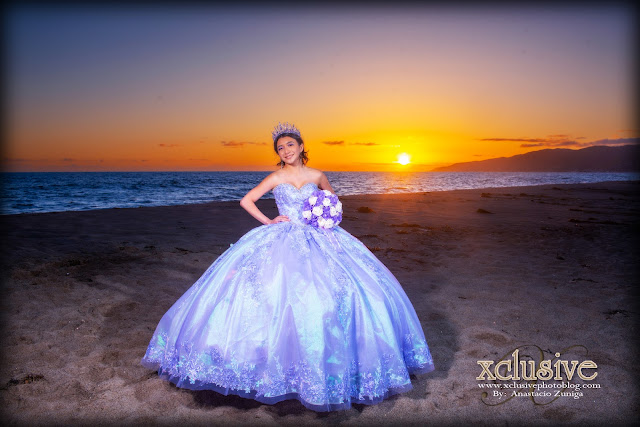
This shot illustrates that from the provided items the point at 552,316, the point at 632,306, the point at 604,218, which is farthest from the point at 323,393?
the point at 604,218

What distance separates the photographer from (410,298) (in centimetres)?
691

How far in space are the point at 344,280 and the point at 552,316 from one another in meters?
3.94

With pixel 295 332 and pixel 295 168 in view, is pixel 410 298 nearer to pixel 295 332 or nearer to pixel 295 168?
pixel 295 168

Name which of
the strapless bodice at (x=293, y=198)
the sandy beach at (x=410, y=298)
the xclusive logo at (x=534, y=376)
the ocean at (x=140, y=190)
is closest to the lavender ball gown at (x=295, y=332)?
the sandy beach at (x=410, y=298)

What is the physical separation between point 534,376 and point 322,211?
115 inches

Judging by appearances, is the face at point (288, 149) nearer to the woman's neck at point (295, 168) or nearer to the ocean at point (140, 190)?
the woman's neck at point (295, 168)

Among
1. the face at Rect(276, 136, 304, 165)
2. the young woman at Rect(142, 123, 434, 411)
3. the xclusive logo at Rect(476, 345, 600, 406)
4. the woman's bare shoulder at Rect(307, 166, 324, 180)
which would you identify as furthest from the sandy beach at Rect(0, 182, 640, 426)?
the face at Rect(276, 136, 304, 165)

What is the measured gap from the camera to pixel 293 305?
3.73m

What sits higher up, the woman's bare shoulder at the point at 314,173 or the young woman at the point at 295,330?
the woman's bare shoulder at the point at 314,173

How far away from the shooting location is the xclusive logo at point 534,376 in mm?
4152

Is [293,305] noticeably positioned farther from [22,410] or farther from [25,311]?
[25,311]

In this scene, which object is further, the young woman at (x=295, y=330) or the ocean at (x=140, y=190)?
the ocean at (x=140, y=190)

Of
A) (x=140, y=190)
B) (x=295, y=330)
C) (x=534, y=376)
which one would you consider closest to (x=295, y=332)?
(x=295, y=330)

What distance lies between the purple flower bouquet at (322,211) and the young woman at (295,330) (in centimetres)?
20
